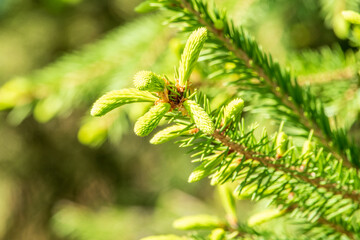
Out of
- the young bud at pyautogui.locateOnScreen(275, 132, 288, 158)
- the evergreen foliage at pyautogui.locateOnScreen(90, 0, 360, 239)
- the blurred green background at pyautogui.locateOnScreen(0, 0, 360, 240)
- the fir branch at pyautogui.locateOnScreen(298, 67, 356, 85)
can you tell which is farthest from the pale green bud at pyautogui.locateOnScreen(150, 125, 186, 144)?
the fir branch at pyautogui.locateOnScreen(298, 67, 356, 85)

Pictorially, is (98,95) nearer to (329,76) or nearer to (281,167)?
(329,76)

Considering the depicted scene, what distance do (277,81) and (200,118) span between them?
0.26m

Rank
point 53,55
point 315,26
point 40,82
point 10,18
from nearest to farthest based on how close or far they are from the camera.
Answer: point 40,82, point 315,26, point 10,18, point 53,55

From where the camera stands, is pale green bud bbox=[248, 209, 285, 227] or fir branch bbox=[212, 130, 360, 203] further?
pale green bud bbox=[248, 209, 285, 227]

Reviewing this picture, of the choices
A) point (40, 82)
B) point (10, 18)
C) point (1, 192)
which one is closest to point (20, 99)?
point (40, 82)

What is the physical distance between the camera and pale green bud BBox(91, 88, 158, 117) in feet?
1.14

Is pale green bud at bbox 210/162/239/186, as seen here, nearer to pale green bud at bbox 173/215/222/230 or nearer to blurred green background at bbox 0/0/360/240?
pale green bud at bbox 173/215/222/230

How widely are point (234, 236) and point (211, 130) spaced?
261 millimetres

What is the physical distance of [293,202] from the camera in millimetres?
462

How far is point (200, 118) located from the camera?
33cm

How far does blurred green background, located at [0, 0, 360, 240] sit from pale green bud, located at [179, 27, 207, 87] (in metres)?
0.31

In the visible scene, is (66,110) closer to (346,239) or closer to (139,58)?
(139,58)

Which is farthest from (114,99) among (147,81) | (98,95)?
(98,95)

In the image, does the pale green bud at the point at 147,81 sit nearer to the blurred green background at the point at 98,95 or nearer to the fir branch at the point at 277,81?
the fir branch at the point at 277,81
